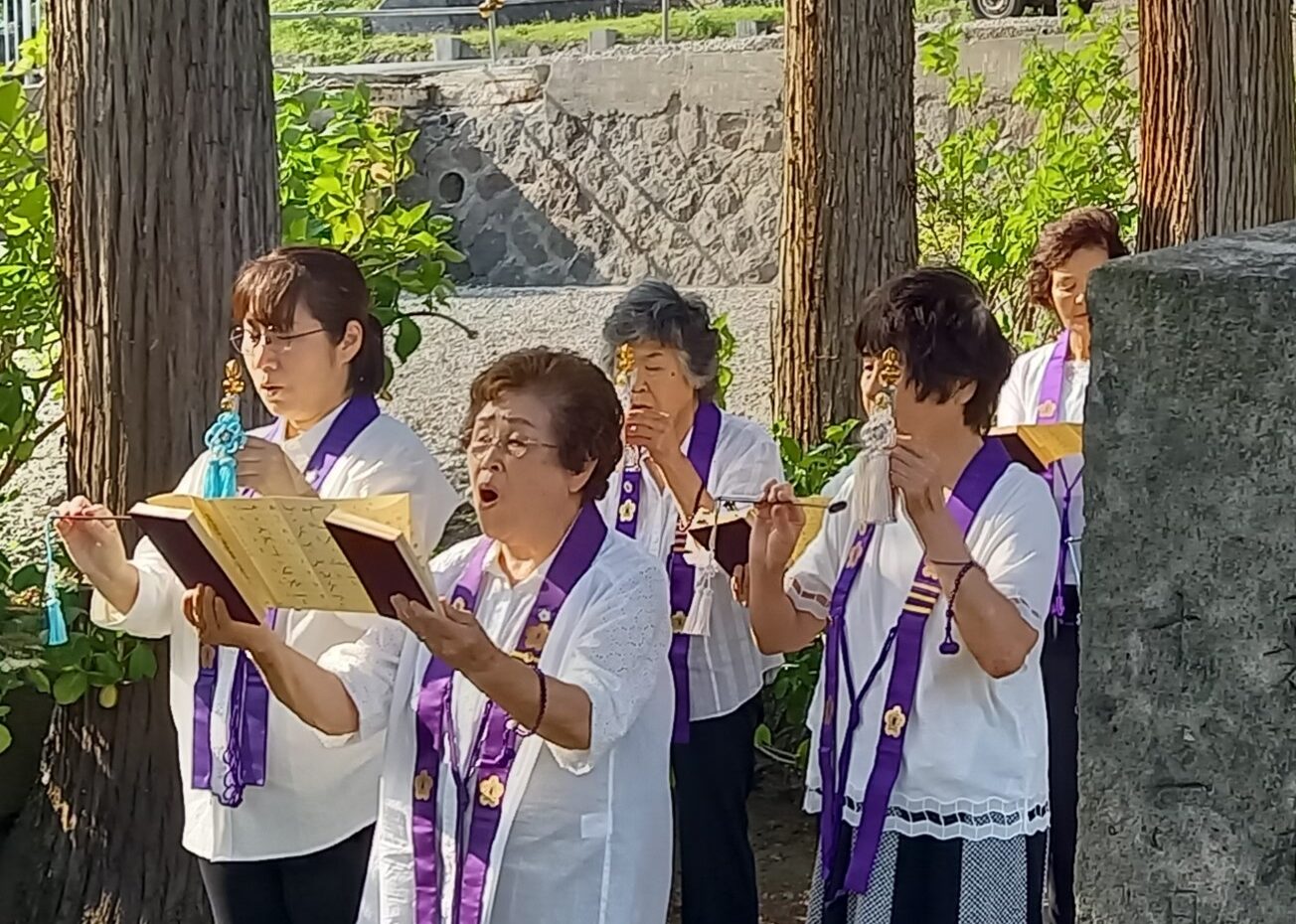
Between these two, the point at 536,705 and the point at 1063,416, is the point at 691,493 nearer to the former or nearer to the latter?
the point at 1063,416

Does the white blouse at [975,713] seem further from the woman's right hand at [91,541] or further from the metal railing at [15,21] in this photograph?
the metal railing at [15,21]

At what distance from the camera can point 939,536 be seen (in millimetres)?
2844

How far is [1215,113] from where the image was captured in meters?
6.34

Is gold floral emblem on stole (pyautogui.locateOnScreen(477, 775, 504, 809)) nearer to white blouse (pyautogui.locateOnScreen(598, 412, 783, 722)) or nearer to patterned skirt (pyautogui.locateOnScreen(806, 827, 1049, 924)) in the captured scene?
patterned skirt (pyautogui.locateOnScreen(806, 827, 1049, 924))

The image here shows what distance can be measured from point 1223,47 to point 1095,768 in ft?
17.2

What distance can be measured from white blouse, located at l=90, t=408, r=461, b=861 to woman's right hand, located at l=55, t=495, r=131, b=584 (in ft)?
0.22

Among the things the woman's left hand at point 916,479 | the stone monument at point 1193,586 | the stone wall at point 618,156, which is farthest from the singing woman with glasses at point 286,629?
the stone wall at point 618,156

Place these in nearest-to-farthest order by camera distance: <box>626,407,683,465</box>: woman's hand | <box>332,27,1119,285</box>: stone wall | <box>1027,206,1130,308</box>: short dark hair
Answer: <box>626,407,683,465</box>: woman's hand, <box>1027,206,1130,308</box>: short dark hair, <box>332,27,1119,285</box>: stone wall

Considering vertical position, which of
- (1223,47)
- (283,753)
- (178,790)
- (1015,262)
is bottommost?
(178,790)

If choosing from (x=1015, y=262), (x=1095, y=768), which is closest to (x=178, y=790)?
(x=1095, y=768)

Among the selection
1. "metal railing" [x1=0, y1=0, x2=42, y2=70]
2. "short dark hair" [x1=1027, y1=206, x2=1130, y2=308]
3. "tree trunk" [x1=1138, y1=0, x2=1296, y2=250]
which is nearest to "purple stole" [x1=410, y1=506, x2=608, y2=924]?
"short dark hair" [x1=1027, y1=206, x2=1130, y2=308]

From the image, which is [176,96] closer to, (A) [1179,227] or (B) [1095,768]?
(B) [1095,768]

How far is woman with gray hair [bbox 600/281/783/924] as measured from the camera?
12.6ft

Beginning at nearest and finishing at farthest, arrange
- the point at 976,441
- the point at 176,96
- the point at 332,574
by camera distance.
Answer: the point at 332,574 < the point at 976,441 < the point at 176,96
